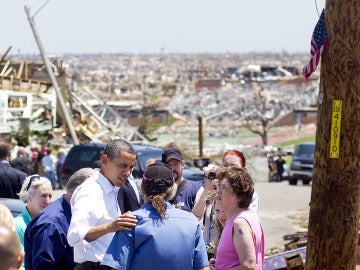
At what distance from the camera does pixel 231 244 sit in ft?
20.6

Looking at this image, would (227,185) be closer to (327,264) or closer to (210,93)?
(327,264)

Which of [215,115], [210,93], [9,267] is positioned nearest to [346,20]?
[9,267]

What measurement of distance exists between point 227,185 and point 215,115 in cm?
12646

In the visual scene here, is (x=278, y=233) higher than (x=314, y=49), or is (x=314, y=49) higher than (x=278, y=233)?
(x=314, y=49)

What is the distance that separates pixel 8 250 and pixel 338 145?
2807mm

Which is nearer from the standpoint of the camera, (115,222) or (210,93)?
(115,222)

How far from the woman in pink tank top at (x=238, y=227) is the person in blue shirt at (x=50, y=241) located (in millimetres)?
1184

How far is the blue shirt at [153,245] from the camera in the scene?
5.96 meters

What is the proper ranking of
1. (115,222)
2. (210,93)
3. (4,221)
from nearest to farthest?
(4,221), (115,222), (210,93)

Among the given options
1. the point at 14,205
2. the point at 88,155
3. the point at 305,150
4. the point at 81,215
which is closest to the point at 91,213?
the point at 81,215

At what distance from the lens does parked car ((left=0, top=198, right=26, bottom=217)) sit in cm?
1012

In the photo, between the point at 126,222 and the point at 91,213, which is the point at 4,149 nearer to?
the point at 91,213

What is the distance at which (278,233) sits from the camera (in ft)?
59.9

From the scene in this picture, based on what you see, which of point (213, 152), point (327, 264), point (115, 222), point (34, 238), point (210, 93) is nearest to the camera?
point (115, 222)
